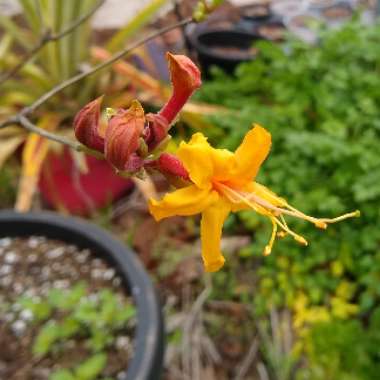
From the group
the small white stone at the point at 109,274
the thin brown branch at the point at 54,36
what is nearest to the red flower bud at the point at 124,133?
the thin brown branch at the point at 54,36

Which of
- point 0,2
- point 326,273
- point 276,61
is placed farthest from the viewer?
point 0,2

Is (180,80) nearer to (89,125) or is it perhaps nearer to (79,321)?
(89,125)

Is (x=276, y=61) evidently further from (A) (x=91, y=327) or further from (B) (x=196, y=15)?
(B) (x=196, y=15)

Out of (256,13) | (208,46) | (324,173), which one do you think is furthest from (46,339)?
(256,13)

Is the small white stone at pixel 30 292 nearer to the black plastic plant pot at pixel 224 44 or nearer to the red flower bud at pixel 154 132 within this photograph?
the red flower bud at pixel 154 132

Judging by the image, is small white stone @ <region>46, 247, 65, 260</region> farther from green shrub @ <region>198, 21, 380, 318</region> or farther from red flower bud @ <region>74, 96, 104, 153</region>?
red flower bud @ <region>74, 96, 104, 153</region>

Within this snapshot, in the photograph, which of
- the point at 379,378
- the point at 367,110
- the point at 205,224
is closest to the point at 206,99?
the point at 367,110
